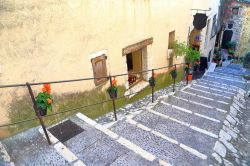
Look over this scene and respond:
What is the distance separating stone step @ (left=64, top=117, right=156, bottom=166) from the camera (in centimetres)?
328

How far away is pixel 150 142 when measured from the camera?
12.7 ft

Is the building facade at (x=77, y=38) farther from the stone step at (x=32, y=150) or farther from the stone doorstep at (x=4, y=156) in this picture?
the stone doorstep at (x=4, y=156)

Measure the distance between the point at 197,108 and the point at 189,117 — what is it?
0.87m

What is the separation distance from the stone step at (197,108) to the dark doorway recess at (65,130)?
9.93 feet

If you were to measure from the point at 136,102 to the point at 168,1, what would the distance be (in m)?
3.92

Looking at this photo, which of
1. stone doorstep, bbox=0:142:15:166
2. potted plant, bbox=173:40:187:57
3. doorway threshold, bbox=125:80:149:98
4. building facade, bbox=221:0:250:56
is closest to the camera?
stone doorstep, bbox=0:142:15:166

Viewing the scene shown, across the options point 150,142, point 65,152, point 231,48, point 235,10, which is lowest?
point 150,142

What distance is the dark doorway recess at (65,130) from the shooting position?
12.8 feet

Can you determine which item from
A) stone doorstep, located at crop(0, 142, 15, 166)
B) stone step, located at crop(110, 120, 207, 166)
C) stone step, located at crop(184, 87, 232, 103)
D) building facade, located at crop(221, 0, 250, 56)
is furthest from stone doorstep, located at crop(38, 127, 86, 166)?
building facade, located at crop(221, 0, 250, 56)

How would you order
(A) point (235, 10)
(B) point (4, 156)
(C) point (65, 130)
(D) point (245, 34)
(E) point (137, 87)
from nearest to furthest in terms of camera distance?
(B) point (4, 156), (C) point (65, 130), (E) point (137, 87), (A) point (235, 10), (D) point (245, 34)

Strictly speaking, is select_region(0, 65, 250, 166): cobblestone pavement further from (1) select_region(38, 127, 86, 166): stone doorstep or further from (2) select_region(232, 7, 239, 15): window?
(2) select_region(232, 7, 239, 15): window

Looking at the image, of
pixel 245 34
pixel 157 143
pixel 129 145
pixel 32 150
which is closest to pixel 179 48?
→ pixel 157 143

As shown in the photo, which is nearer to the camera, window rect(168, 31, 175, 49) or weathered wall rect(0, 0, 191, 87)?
weathered wall rect(0, 0, 191, 87)

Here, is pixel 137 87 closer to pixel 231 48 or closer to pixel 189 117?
pixel 189 117
